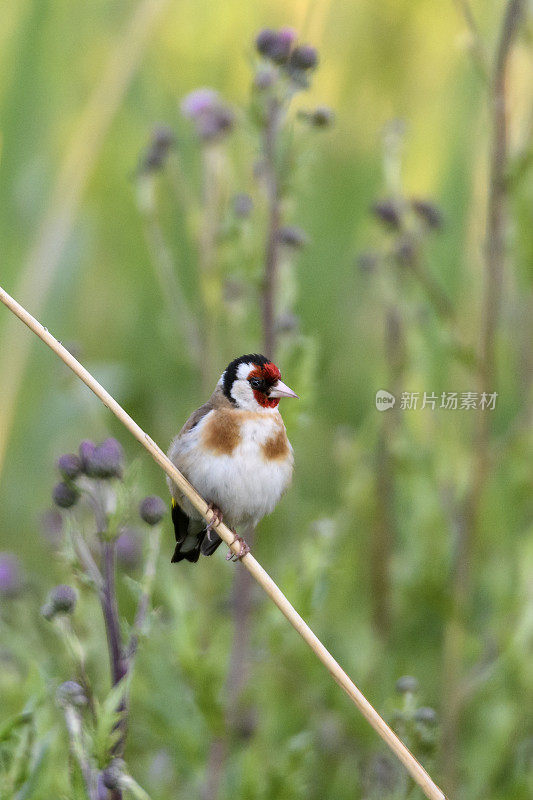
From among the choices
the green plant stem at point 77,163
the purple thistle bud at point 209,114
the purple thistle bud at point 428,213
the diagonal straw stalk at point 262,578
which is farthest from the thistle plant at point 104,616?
the purple thistle bud at point 428,213

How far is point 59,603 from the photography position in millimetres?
1348

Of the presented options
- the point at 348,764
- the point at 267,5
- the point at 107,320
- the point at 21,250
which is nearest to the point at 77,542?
the point at 348,764

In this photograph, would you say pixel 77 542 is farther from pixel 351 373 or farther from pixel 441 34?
pixel 441 34

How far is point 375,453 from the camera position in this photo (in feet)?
10.3

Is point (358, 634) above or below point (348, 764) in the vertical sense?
above

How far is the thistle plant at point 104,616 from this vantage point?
1237 millimetres

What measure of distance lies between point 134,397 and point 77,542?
1.94 meters

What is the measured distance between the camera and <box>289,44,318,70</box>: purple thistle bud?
1817mm

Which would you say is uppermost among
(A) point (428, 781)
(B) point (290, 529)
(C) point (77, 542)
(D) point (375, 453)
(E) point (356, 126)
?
(E) point (356, 126)

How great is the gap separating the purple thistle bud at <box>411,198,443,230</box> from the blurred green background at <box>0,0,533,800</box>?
163 mm

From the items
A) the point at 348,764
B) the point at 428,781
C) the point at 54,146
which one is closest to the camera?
the point at 428,781

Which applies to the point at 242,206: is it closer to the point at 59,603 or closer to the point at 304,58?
the point at 304,58

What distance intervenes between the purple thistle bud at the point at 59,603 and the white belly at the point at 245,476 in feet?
0.94

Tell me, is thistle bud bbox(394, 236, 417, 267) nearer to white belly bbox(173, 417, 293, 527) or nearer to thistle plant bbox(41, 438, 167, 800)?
white belly bbox(173, 417, 293, 527)
